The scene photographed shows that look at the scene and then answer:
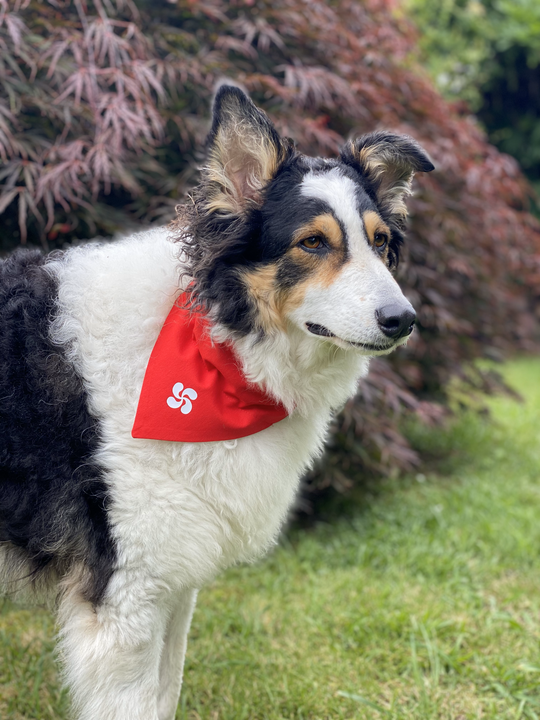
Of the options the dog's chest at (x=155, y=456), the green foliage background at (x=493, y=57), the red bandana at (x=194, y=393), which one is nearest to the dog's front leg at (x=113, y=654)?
the dog's chest at (x=155, y=456)

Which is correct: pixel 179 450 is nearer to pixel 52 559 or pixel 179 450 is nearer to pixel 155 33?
pixel 52 559

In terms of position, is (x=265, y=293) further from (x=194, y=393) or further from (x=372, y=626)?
(x=372, y=626)

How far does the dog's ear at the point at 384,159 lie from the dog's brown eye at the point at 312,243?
434 millimetres

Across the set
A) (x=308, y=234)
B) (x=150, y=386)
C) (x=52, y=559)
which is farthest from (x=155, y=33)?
(x=52, y=559)

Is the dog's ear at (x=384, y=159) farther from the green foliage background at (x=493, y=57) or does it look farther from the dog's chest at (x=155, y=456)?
the green foliage background at (x=493, y=57)

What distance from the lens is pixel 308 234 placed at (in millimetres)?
2061

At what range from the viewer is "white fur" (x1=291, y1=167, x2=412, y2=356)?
199 centimetres

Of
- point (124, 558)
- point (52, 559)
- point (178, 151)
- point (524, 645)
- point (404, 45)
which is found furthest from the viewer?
point (404, 45)

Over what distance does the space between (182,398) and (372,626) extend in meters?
1.82

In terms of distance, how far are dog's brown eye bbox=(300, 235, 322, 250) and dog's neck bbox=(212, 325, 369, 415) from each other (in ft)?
0.95

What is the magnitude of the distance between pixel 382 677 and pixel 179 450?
1.58 m

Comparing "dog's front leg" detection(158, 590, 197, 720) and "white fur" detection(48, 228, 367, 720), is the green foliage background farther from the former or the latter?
"dog's front leg" detection(158, 590, 197, 720)

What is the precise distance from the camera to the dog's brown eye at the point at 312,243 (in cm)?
207

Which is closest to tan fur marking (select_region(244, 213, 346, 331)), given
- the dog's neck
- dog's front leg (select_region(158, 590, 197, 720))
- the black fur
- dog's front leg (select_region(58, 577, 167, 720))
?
the dog's neck
